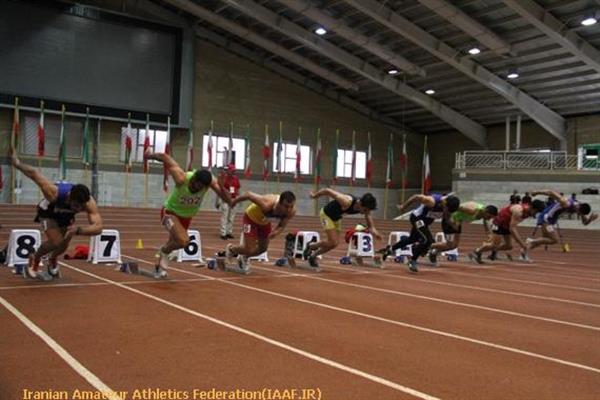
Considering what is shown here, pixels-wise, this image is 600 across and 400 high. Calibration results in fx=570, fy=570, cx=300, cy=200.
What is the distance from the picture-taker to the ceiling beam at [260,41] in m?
26.8

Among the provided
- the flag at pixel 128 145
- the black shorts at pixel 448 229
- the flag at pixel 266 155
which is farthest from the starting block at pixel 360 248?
the flag at pixel 128 145

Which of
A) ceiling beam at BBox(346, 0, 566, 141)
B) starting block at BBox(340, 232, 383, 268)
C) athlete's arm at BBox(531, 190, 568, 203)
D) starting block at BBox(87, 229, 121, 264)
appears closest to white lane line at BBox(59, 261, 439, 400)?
starting block at BBox(87, 229, 121, 264)

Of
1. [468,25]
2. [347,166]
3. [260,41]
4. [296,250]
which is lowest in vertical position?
[296,250]

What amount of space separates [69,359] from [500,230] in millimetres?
11670

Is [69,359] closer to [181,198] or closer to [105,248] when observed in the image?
[181,198]

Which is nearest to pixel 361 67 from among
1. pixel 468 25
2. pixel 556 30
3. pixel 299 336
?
pixel 468 25

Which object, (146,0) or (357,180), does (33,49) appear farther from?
(357,180)

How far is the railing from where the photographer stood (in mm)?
29672

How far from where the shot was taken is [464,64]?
87.8 ft

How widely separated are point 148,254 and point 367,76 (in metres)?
20.0

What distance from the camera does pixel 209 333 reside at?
4902 millimetres

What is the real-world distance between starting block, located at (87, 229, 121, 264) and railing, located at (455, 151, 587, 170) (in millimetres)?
24642

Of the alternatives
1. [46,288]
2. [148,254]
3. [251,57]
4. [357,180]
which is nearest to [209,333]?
[46,288]

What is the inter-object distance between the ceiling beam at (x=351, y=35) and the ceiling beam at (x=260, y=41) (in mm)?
4497
